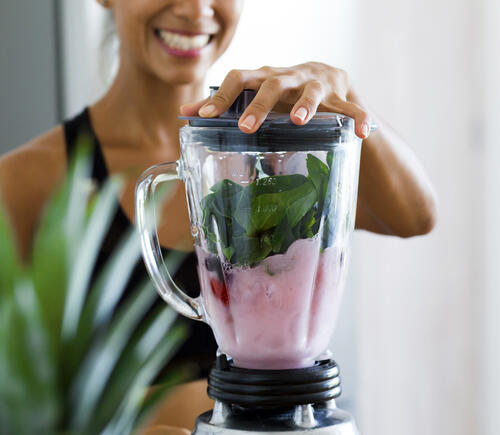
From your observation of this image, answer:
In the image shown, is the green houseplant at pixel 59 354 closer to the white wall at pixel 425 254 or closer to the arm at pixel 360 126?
the arm at pixel 360 126

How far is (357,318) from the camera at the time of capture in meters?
2.31

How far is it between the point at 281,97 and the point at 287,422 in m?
0.24

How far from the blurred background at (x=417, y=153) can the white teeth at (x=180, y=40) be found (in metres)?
1.02

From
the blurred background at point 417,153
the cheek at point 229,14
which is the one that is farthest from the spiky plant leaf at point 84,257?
the blurred background at point 417,153

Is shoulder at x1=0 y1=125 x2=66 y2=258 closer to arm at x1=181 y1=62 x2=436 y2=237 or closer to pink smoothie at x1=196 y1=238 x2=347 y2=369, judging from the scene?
arm at x1=181 y1=62 x2=436 y2=237

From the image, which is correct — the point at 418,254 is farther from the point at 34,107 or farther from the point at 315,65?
the point at 315,65

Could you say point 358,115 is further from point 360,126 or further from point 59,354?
point 59,354

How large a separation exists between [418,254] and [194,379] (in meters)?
1.33

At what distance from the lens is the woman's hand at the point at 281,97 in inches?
19.3

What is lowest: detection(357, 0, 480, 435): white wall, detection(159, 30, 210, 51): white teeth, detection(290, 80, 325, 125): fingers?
detection(357, 0, 480, 435): white wall

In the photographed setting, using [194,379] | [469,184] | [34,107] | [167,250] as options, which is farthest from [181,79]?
[469,184]

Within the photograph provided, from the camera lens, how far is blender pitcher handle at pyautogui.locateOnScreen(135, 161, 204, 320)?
542mm

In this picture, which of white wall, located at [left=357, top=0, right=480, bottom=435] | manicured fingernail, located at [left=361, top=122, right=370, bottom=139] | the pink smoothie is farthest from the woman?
white wall, located at [left=357, top=0, right=480, bottom=435]

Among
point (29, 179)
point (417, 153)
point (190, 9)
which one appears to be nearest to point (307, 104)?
point (190, 9)
